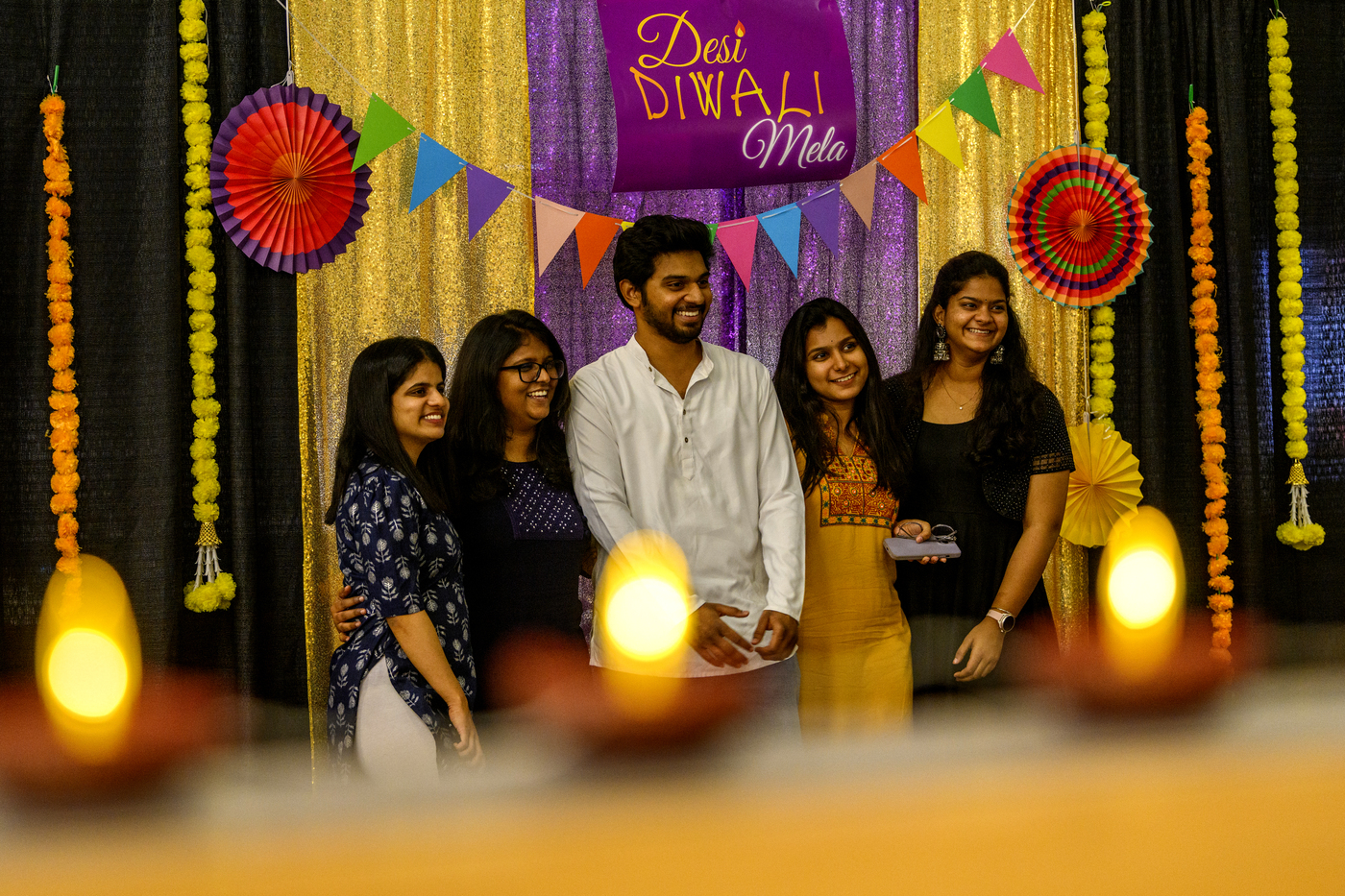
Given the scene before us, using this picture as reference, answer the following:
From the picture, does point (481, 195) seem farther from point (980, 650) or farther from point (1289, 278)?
point (1289, 278)

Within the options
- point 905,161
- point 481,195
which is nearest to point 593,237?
point 481,195

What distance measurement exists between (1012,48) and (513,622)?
231 centimetres

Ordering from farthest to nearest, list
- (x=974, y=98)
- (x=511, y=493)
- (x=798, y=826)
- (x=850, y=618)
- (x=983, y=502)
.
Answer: (x=974, y=98), (x=983, y=502), (x=850, y=618), (x=511, y=493), (x=798, y=826)

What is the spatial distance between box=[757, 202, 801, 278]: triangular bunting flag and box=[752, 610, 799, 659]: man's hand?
128 centimetres

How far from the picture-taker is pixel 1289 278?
11.5ft

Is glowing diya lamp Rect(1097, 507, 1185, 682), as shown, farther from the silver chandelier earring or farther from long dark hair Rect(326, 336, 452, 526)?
long dark hair Rect(326, 336, 452, 526)

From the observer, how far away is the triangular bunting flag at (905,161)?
122 inches

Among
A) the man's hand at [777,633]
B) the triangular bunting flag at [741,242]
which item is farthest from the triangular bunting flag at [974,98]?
the man's hand at [777,633]

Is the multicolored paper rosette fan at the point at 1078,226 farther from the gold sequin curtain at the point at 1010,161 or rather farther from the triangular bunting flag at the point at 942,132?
the triangular bunting flag at the point at 942,132

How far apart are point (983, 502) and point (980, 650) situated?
1.09ft

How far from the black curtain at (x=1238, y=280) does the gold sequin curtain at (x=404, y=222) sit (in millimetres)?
1899

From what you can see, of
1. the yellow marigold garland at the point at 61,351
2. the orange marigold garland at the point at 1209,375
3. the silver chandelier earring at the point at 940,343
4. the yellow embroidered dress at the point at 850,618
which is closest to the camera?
the yellow embroidered dress at the point at 850,618

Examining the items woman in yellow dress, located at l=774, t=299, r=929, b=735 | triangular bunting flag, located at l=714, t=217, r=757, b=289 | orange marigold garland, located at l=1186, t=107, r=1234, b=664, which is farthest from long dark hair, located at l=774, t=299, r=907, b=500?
orange marigold garland, located at l=1186, t=107, r=1234, b=664

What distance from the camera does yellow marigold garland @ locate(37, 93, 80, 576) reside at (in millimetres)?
2867
